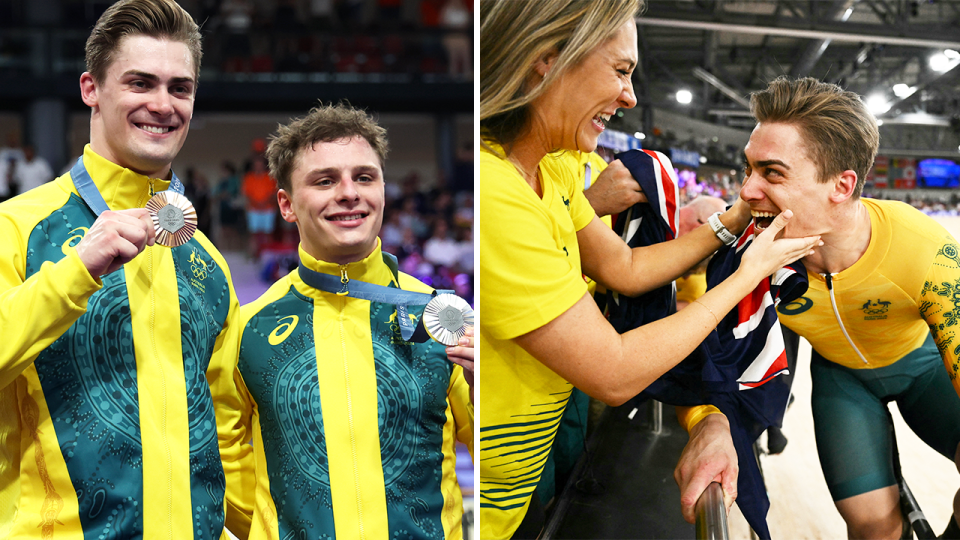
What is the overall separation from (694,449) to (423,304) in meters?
0.57

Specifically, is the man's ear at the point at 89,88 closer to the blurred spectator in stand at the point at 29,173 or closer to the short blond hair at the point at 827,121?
the short blond hair at the point at 827,121

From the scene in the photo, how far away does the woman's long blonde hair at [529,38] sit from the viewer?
3.60 feet

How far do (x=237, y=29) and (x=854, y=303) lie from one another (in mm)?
7204

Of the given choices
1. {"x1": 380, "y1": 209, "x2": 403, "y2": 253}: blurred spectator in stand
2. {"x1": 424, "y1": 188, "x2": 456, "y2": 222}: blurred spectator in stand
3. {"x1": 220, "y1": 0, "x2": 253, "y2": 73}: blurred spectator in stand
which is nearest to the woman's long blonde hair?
{"x1": 380, "y1": 209, "x2": 403, "y2": 253}: blurred spectator in stand

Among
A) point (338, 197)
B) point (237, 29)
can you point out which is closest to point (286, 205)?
point (338, 197)

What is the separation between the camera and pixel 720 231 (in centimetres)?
119

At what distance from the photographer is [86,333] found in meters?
1.04

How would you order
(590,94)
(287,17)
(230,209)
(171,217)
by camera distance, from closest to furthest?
(171,217) → (590,94) → (230,209) → (287,17)

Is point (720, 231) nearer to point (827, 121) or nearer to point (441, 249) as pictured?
point (827, 121)

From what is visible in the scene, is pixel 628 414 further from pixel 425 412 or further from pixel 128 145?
pixel 128 145

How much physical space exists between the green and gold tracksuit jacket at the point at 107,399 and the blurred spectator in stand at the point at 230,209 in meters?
1.01

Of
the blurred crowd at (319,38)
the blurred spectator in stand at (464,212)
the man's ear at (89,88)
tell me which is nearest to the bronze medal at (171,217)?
the man's ear at (89,88)

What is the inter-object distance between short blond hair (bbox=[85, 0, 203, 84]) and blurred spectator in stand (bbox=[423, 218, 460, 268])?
2484 mm

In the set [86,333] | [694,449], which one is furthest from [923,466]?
[86,333]
